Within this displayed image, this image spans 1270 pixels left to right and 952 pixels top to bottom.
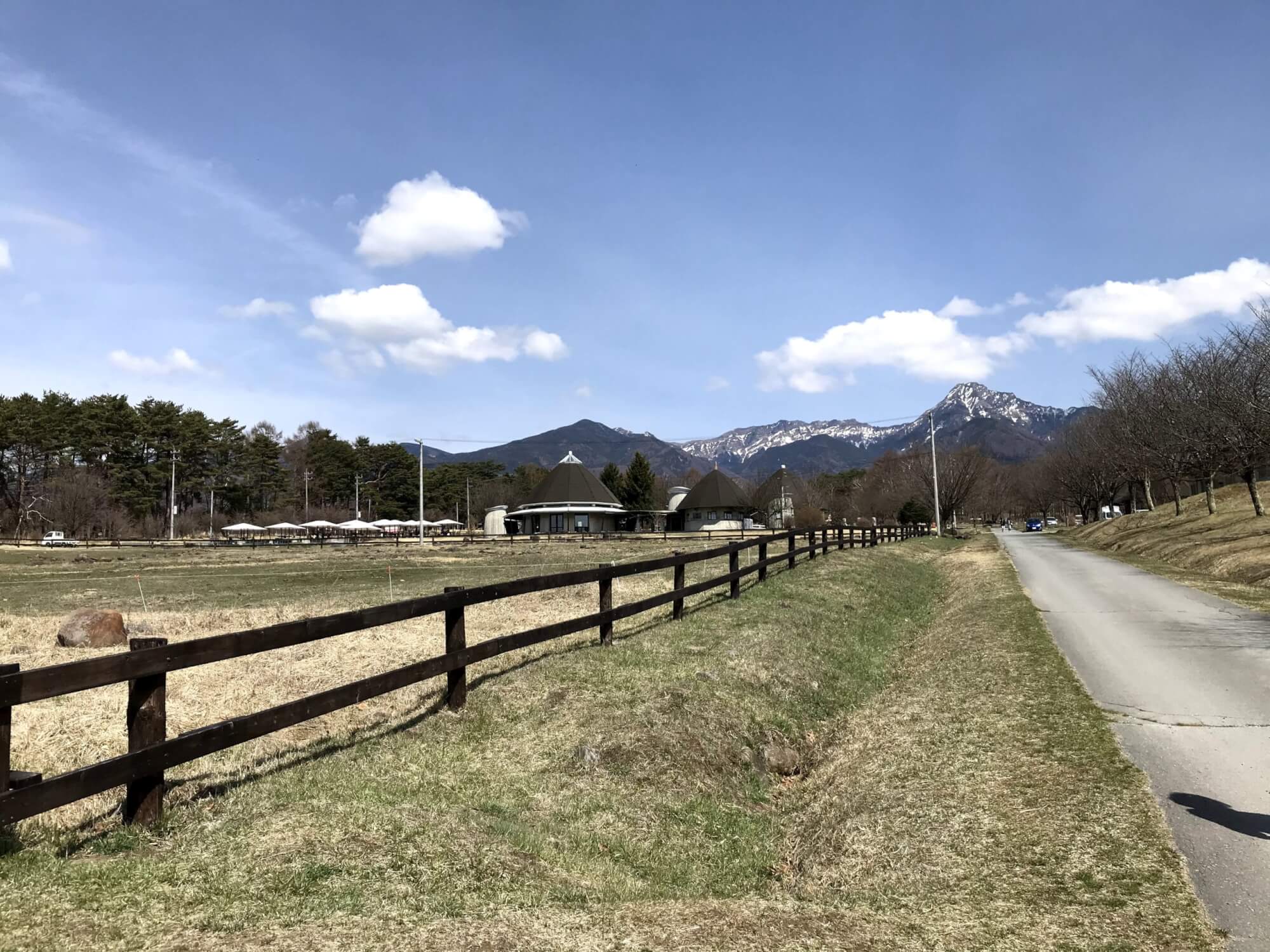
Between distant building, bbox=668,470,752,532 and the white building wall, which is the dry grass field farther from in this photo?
distant building, bbox=668,470,752,532

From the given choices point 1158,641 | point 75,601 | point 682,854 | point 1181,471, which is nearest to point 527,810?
point 682,854

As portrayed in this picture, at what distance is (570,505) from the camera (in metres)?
90.8

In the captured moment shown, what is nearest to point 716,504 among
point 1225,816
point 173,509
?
point 173,509

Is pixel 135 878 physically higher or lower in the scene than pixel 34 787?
lower

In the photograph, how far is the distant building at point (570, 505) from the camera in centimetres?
9112

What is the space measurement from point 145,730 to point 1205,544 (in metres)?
35.1

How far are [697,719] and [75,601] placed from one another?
1946 centimetres

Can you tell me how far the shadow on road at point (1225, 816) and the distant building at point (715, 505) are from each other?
88132 millimetres

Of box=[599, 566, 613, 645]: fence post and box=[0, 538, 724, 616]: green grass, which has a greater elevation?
box=[599, 566, 613, 645]: fence post

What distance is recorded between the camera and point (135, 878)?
383 centimetres

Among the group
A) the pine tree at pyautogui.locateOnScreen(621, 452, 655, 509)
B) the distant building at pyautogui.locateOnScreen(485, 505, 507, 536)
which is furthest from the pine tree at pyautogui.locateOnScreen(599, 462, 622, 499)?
the distant building at pyautogui.locateOnScreen(485, 505, 507, 536)

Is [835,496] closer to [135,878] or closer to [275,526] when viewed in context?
[275,526]

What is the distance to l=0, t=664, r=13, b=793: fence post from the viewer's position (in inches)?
151

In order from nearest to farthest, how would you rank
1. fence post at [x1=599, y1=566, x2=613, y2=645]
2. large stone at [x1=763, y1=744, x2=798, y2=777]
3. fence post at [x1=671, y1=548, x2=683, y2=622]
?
large stone at [x1=763, y1=744, x2=798, y2=777]
fence post at [x1=599, y1=566, x2=613, y2=645]
fence post at [x1=671, y1=548, x2=683, y2=622]
